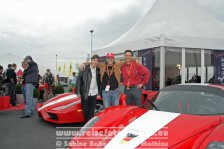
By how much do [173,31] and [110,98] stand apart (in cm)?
465

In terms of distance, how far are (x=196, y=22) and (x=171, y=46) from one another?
190cm

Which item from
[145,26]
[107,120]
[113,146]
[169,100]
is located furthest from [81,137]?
[145,26]

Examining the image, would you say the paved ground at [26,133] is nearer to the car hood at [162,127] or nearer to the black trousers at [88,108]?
the black trousers at [88,108]

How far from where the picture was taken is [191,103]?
10.4 feet

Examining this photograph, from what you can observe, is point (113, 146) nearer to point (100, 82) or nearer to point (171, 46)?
point (100, 82)

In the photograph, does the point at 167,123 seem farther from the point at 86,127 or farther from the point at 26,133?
the point at 26,133

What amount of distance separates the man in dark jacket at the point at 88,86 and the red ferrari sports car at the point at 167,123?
157cm

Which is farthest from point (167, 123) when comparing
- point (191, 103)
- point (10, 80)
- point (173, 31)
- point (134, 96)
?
point (10, 80)

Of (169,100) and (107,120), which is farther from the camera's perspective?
(169,100)

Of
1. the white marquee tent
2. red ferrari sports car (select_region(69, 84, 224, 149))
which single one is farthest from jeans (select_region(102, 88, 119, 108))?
the white marquee tent

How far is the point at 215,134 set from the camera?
238cm

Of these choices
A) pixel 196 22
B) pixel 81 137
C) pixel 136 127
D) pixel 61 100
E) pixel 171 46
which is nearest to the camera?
pixel 136 127

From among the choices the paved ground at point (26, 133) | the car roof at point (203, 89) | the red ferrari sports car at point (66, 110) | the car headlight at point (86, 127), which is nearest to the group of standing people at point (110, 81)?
the red ferrari sports car at point (66, 110)

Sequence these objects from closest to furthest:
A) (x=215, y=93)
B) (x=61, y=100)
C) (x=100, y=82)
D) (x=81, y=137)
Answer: (x=81, y=137)
(x=215, y=93)
(x=100, y=82)
(x=61, y=100)
